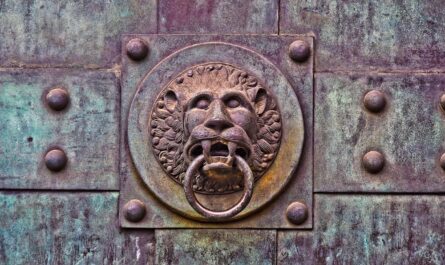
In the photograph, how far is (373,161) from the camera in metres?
2.06

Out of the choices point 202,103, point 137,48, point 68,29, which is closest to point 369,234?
point 202,103

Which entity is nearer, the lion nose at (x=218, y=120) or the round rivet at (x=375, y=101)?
the lion nose at (x=218, y=120)

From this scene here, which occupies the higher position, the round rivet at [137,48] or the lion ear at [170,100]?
the round rivet at [137,48]

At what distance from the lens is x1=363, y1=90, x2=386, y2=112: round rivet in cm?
207

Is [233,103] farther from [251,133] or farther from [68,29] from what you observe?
[68,29]

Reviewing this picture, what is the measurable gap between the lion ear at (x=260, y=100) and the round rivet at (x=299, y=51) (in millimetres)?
82

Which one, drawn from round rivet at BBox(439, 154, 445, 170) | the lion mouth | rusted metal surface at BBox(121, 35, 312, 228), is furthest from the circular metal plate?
round rivet at BBox(439, 154, 445, 170)

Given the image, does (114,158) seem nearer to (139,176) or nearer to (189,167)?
(139,176)

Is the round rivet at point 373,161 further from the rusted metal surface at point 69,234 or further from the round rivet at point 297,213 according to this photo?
the rusted metal surface at point 69,234

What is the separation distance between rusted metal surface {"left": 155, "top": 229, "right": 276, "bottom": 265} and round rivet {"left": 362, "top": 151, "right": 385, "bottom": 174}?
0.63 feet

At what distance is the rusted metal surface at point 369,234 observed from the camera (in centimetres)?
207

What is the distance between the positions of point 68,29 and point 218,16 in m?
0.26

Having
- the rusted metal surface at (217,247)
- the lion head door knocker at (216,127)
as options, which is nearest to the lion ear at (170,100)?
the lion head door knocker at (216,127)

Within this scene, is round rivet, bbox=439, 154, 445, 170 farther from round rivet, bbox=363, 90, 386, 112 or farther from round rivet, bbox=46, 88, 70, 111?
round rivet, bbox=46, 88, 70, 111
